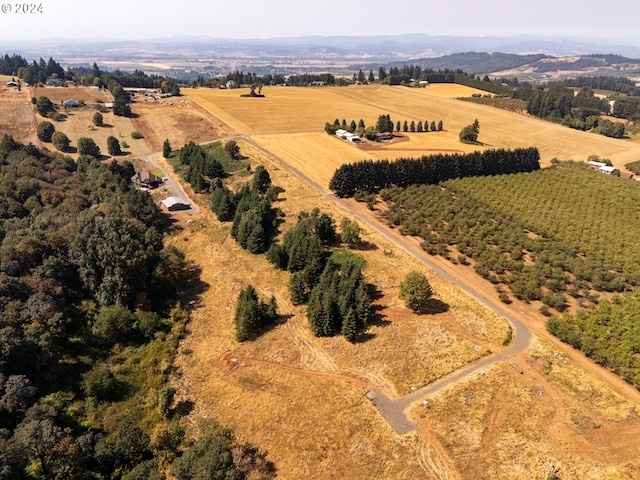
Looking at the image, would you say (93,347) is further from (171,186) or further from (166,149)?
(166,149)

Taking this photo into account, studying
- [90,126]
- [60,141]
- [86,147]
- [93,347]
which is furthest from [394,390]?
[90,126]

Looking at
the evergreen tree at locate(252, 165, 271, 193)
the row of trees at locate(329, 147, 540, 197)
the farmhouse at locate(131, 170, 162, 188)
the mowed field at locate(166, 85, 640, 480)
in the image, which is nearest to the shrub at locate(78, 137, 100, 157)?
the farmhouse at locate(131, 170, 162, 188)

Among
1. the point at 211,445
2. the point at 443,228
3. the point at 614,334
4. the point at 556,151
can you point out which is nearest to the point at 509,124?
the point at 556,151

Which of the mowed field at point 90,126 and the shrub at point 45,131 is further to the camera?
the mowed field at point 90,126

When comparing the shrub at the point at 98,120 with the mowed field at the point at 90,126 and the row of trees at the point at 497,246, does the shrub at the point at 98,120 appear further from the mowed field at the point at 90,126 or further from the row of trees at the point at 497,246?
the row of trees at the point at 497,246

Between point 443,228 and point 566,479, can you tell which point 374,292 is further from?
point 566,479

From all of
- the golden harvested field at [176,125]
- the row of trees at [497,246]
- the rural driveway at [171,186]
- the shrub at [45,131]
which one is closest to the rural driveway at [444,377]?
the row of trees at [497,246]
